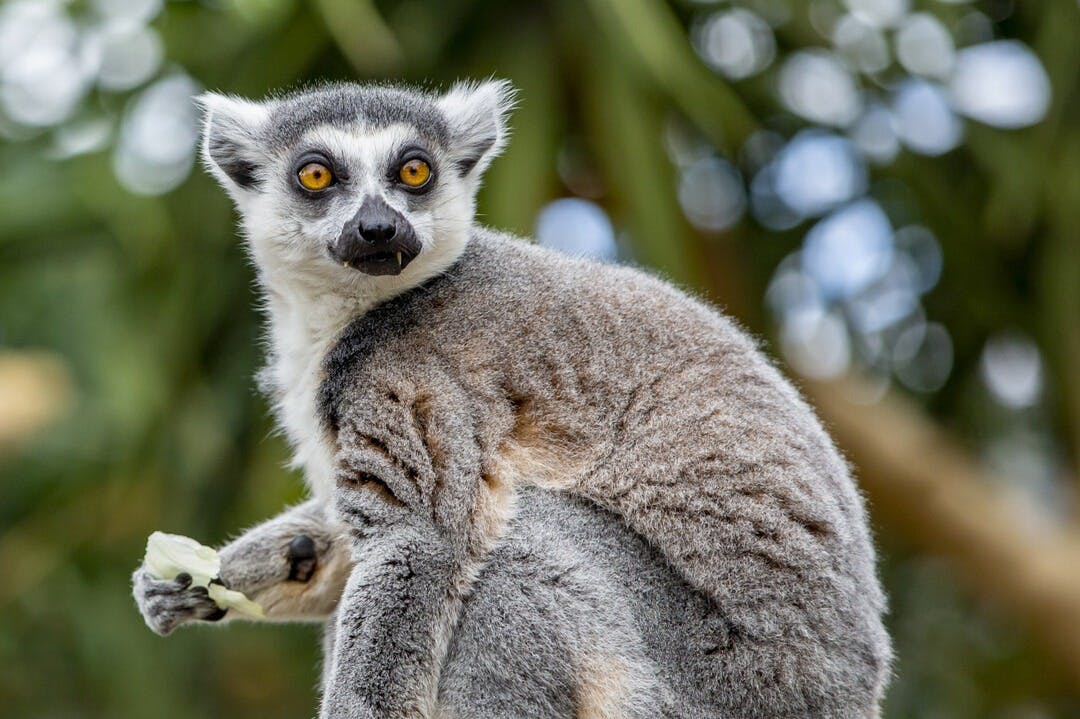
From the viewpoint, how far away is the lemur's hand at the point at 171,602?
3766 mm

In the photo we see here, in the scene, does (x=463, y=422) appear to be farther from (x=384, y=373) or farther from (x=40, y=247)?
(x=40, y=247)

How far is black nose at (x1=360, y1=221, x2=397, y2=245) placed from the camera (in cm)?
363

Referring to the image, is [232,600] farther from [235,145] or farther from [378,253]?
[235,145]

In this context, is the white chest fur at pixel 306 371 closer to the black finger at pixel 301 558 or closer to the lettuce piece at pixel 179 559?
the black finger at pixel 301 558

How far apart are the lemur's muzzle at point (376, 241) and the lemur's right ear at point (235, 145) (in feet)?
1.84

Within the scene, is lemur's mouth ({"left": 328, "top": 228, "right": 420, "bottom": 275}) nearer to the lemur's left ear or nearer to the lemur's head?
the lemur's head

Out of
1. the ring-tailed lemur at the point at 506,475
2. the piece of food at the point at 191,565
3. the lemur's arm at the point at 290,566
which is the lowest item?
the lemur's arm at the point at 290,566

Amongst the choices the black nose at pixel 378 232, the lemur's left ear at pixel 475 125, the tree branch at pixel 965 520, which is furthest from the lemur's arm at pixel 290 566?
the tree branch at pixel 965 520

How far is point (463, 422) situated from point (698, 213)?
601 centimetres

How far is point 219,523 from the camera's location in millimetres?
9141

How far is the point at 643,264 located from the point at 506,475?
401 cm

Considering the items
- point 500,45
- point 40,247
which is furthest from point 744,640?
point 40,247

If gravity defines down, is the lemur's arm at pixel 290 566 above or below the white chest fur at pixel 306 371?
below

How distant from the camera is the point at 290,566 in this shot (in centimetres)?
394
